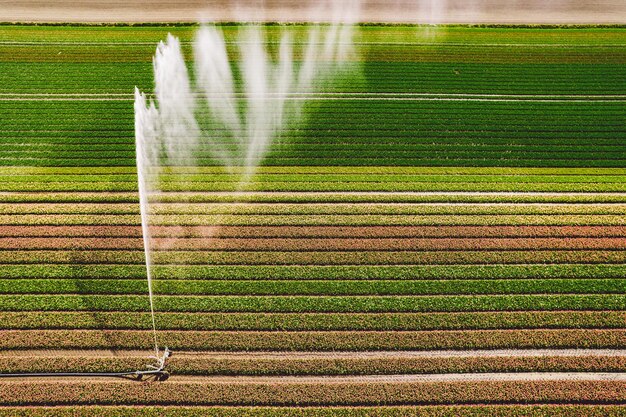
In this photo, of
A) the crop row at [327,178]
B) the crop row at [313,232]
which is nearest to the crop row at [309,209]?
the crop row at [313,232]

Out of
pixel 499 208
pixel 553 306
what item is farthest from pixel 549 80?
pixel 553 306

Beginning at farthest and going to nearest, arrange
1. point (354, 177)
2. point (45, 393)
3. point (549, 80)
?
point (549, 80) → point (354, 177) → point (45, 393)

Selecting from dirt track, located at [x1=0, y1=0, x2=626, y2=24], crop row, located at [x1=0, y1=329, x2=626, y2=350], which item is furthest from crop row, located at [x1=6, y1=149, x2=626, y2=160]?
dirt track, located at [x1=0, y1=0, x2=626, y2=24]

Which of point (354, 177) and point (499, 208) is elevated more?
point (354, 177)

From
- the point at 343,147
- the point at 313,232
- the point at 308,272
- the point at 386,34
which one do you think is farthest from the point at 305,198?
the point at 386,34

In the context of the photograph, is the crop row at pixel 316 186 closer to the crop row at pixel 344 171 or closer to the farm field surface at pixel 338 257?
the farm field surface at pixel 338 257

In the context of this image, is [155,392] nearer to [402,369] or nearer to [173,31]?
[402,369]

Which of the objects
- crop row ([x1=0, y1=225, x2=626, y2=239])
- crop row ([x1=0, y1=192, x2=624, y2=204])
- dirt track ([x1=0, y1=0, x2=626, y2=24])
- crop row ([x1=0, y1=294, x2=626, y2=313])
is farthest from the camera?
dirt track ([x1=0, y1=0, x2=626, y2=24])

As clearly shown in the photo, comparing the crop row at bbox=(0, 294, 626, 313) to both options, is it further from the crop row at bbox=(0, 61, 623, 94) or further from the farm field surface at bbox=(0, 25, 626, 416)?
the crop row at bbox=(0, 61, 623, 94)
